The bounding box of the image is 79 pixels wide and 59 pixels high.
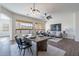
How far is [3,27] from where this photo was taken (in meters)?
2.20

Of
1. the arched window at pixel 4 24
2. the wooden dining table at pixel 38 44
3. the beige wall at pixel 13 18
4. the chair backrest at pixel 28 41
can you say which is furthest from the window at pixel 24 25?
the wooden dining table at pixel 38 44

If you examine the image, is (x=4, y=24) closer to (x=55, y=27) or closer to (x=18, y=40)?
(x=18, y=40)

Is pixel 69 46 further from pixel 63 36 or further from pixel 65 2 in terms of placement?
pixel 65 2

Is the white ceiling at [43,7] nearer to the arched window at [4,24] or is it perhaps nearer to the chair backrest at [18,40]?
the arched window at [4,24]

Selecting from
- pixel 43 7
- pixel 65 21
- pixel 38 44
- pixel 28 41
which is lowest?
pixel 38 44

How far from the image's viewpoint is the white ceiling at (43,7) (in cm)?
203

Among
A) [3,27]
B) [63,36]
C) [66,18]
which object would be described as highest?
[66,18]

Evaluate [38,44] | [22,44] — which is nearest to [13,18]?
[22,44]

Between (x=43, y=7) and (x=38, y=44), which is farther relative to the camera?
(x=38, y=44)

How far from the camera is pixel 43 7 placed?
7.01 feet

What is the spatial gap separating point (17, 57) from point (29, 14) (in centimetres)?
113

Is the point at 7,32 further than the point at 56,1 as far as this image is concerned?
Yes

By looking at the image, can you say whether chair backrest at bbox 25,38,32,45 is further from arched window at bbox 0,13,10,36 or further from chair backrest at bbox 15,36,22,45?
arched window at bbox 0,13,10,36

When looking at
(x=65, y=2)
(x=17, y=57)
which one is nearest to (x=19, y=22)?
(x=17, y=57)
